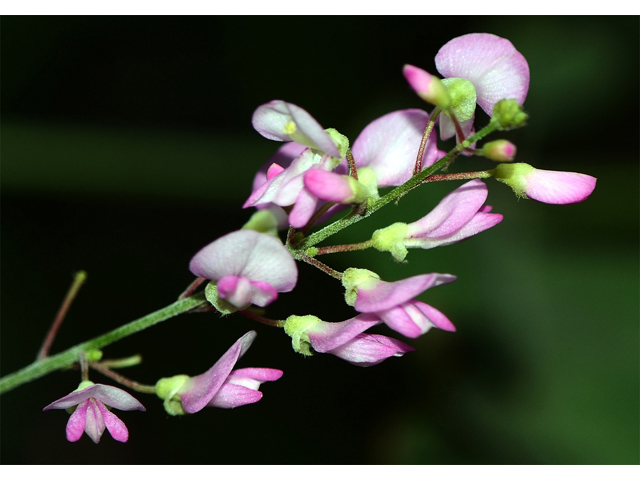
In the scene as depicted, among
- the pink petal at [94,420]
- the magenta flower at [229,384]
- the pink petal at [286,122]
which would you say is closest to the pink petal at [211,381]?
the magenta flower at [229,384]

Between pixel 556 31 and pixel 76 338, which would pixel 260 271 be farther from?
pixel 556 31

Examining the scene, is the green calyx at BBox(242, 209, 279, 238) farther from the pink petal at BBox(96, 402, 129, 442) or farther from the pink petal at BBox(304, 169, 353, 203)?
the pink petal at BBox(96, 402, 129, 442)

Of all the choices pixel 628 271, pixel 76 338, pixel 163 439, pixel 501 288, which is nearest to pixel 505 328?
pixel 501 288

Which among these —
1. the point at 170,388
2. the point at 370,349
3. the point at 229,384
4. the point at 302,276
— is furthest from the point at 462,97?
the point at 302,276

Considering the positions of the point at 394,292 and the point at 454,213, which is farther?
the point at 454,213

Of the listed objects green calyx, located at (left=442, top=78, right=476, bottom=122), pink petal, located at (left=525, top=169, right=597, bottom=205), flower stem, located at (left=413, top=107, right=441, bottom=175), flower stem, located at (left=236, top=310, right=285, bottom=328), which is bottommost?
flower stem, located at (left=236, top=310, right=285, bottom=328)

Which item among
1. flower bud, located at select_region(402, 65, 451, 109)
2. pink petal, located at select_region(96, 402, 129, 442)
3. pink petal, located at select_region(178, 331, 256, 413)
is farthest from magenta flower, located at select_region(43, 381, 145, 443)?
flower bud, located at select_region(402, 65, 451, 109)

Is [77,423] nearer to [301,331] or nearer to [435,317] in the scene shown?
[301,331]
